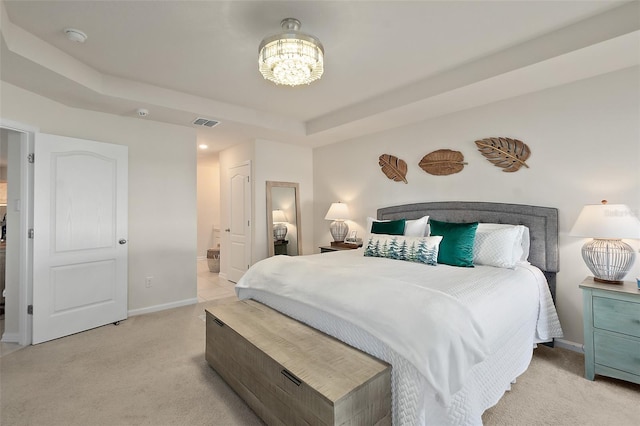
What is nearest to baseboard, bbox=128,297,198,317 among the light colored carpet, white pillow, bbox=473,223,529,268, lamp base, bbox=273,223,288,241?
the light colored carpet

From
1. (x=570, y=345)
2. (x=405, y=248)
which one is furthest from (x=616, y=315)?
(x=405, y=248)

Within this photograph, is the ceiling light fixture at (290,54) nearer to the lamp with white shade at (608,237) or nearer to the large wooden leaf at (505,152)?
the large wooden leaf at (505,152)

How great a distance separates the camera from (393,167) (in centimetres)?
407

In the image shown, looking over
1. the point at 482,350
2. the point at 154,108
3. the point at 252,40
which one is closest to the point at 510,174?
the point at 482,350

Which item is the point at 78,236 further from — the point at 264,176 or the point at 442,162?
the point at 442,162

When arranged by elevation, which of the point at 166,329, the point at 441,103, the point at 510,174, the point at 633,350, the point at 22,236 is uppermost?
the point at 441,103

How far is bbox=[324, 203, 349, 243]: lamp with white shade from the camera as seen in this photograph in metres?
4.50

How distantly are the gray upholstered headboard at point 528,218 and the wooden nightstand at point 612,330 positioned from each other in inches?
19.8

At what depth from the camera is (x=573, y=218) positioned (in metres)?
2.65

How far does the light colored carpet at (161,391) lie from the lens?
1.80m

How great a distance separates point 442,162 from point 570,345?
2.14m

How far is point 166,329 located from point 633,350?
394 centimetres

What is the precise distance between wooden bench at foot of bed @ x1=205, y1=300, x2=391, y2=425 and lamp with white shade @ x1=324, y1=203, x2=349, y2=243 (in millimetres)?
2417

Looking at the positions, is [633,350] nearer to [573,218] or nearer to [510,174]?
[573,218]
